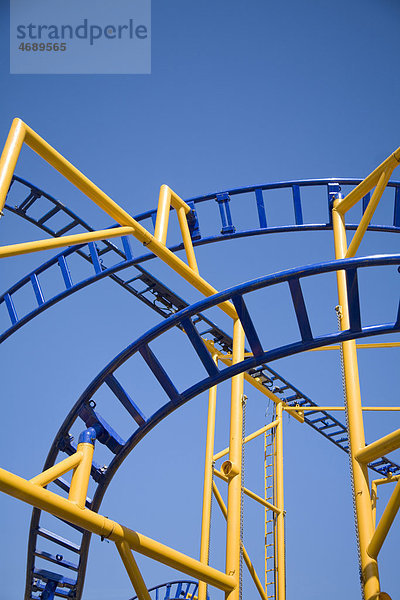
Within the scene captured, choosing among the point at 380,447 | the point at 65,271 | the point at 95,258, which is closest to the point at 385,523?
the point at 380,447

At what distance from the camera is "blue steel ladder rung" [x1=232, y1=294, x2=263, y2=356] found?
4.89m

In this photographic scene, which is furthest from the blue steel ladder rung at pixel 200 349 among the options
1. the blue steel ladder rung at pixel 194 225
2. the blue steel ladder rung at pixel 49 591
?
the blue steel ladder rung at pixel 194 225

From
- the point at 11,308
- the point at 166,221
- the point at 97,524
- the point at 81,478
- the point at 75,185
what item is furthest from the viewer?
the point at 11,308

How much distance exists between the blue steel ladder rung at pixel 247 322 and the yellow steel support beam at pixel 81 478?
4.76 feet

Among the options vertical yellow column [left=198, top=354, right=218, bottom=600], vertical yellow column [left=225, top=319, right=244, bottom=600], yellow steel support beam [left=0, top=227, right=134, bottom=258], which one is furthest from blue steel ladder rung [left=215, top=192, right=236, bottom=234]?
vertical yellow column [left=198, top=354, right=218, bottom=600]

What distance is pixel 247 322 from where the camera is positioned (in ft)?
16.1

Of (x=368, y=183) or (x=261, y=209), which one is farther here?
(x=261, y=209)

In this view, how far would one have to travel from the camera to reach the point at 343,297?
6.49m

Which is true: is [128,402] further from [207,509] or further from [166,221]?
[207,509]

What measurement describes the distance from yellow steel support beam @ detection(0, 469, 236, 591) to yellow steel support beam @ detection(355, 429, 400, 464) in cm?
148

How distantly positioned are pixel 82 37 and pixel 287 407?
973 cm

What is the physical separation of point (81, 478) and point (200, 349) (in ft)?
4.33

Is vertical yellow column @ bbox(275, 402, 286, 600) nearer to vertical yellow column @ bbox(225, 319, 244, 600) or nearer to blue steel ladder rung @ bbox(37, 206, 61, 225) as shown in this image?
vertical yellow column @ bbox(225, 319, 244, 600)

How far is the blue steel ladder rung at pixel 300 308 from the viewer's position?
4.74 metres
